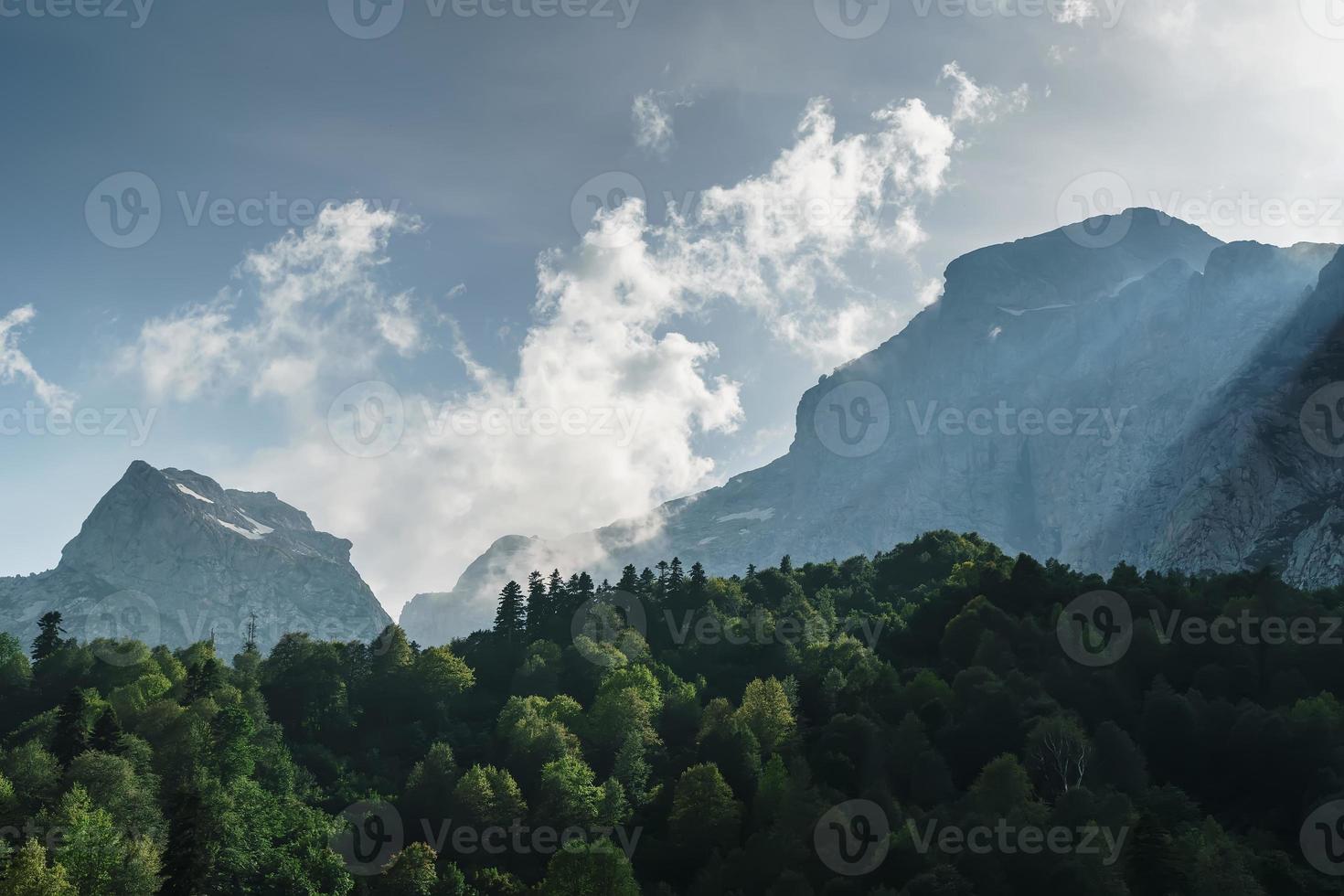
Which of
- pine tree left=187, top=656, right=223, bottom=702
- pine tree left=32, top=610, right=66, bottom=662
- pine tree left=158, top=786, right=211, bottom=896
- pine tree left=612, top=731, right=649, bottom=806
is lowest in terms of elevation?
pine tree left=612, top=731, right=649, bottom=806

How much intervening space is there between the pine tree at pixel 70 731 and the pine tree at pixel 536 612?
72.9 meters

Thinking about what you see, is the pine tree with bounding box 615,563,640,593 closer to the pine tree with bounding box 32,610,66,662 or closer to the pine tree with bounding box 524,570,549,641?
the pine tree with bounding box 524,570,549,641

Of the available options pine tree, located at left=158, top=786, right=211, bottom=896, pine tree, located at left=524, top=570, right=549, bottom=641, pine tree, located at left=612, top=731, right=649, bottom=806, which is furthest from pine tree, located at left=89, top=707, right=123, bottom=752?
pine tree, located at left=524, top=570, right=549, bottom=641

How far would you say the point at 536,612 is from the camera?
558 feet

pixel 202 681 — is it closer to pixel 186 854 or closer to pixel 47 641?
pixel 47 641

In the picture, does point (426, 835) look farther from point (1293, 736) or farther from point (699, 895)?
point (1293, 736)

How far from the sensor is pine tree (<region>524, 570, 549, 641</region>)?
166m

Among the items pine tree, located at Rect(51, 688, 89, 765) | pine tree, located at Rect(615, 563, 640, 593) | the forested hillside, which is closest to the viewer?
the forested hillside

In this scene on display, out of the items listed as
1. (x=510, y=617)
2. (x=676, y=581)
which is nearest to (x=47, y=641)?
(x=510, y=617)

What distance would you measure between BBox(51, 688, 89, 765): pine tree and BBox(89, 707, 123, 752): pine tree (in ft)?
2.83

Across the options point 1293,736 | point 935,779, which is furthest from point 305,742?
point 1293,736

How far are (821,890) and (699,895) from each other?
1120 cm

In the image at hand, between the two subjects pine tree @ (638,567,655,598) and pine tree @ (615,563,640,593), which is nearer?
pine tree @ (638,567,655,598)

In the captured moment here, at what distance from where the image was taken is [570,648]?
152 metres
